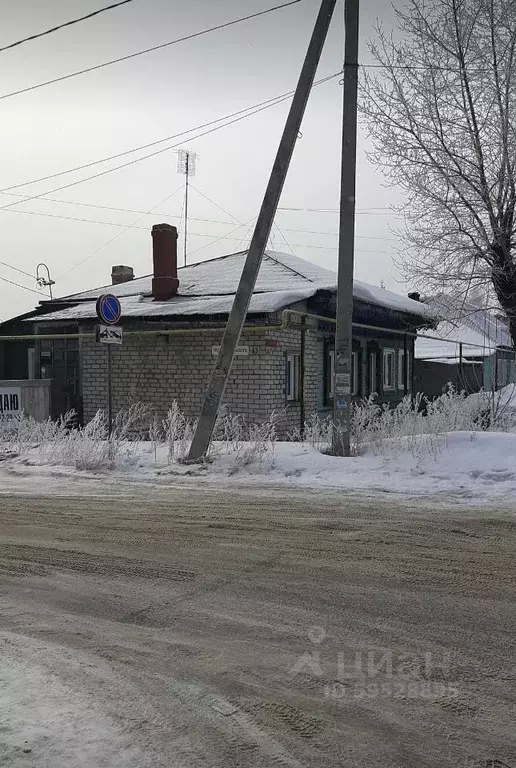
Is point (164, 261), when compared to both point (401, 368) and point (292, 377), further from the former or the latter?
point (401, 368)

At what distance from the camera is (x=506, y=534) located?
593cm

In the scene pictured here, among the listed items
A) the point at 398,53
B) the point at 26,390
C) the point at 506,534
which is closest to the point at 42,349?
the point at 26,390

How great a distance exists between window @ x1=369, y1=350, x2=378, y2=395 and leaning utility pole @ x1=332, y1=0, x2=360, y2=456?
27.4ft

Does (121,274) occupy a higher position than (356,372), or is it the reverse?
(121,274)

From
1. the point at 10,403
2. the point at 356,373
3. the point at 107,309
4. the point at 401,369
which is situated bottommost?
the point at 10,403

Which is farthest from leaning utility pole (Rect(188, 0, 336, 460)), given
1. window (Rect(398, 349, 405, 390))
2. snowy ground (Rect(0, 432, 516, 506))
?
window (Rect(398, 349, 405, 390))

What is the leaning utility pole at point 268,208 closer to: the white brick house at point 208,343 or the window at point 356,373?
the white brick house at point 208,343

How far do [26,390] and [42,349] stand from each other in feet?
10.9

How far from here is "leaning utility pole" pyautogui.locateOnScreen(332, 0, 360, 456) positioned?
969 cm

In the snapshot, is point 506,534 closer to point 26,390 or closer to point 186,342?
point 186,342

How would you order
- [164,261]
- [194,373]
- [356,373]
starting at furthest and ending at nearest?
[356,373] → [164,261] → [194,373]

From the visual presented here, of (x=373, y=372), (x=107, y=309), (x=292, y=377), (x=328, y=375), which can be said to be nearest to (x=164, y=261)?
(x=292, y=377)

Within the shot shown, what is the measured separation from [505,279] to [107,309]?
8383mm

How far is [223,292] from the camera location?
15625 millimetres
